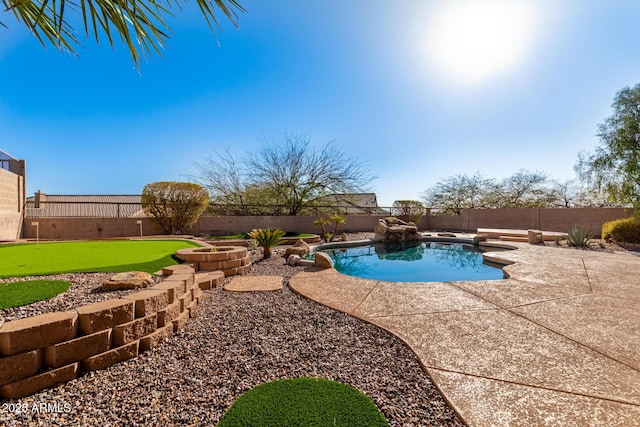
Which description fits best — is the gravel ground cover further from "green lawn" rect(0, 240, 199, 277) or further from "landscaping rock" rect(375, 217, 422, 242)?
"landscaping rock" rect(375, 217, 422, 242)

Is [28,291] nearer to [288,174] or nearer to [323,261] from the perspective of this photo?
[323,261]

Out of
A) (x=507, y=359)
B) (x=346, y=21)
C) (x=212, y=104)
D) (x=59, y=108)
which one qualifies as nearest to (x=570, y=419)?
(x=507, y=359)

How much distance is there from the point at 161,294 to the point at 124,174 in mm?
12587

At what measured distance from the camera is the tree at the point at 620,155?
368 inches

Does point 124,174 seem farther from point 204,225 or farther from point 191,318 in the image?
point 191,318

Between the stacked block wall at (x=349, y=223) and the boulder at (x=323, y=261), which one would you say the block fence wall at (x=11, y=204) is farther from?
the boulder at (x=323, y=261)

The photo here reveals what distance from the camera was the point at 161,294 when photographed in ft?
8.03

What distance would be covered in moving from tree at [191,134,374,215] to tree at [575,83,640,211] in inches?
363

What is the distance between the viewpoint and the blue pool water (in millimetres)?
5863

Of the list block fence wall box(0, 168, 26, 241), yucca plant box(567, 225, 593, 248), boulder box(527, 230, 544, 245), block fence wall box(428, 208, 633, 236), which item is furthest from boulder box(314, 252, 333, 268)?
block fence wall box(428, 208, 633, 236)

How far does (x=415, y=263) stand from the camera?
7465mm

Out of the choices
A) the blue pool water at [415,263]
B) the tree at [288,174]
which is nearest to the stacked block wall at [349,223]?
the tree at [288,174]

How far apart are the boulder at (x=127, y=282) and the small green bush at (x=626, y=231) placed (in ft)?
43.8

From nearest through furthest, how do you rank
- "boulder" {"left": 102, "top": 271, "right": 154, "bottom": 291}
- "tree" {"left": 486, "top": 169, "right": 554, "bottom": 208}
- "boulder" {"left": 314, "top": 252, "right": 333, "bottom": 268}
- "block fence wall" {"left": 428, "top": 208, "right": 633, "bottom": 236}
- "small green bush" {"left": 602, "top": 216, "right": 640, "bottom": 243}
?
1. "boulder" {"left": 102, "top": 271, "right": 154, "bottom": 291}
2. "boulder" {"left": 314, "top": 252, "right": 333, "bottom": 268}
3. "small green bush" {"left": 602, "top": 216, "right": 640, "bottom": 243}
4. "block fence wall" {"left": 428, "top": 208, "right": 633, "bottom": 236}
5. "tree" {"left": 486, "top": 169, "right": 554, "bottom": 208}
